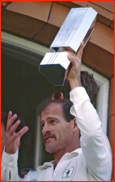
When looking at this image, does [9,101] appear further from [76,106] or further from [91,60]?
[76,106]

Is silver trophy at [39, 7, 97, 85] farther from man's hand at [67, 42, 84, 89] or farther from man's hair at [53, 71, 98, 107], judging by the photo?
man's hair at [53, 71, 98, 107]

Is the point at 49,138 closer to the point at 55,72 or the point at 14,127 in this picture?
the point at 14,127

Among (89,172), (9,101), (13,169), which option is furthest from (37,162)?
(89,172)

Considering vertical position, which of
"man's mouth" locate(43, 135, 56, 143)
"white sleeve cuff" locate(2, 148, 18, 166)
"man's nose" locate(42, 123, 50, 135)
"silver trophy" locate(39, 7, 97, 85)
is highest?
"silver trophy" locate(39, 7, 97, 85)

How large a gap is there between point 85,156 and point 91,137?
0.13m

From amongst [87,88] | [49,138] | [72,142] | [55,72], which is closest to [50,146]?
[49,138]

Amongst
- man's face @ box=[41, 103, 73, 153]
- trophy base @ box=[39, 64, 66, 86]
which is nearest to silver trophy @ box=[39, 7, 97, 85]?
trophy base @ box=[39, 64, 66, 86]

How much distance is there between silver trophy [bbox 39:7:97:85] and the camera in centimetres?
206

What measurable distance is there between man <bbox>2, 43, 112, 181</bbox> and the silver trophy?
0.05m

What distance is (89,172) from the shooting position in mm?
2281

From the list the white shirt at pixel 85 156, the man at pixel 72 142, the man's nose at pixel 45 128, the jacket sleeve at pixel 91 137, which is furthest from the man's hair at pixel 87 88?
the jacket sleeve at pixel 91 137

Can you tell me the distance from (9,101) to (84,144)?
179 centimetres

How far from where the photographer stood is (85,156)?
2.21m

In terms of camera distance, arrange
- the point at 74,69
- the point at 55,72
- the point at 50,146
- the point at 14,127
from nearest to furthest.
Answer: the point at 55,72 → the point at 74,69 → the point at 14,127 → the point at 50,146
